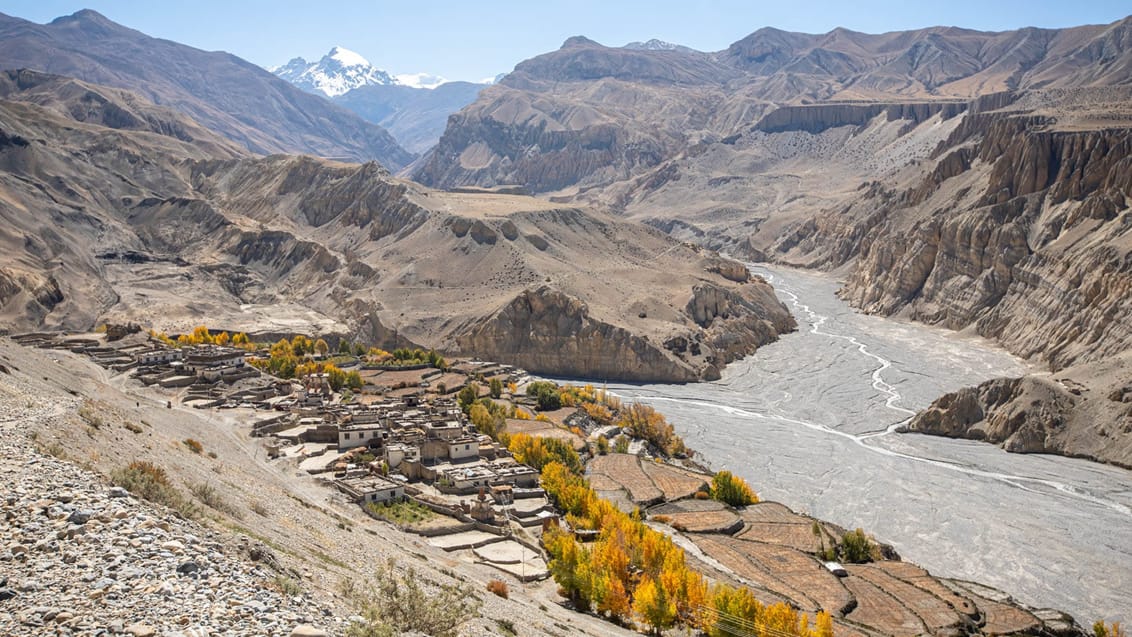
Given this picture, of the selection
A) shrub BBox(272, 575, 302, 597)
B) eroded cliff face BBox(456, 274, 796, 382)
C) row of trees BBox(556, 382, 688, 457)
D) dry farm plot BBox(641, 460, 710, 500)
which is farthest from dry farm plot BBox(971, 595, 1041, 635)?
eroded cliff face BBox(456, 274, 796, 382)

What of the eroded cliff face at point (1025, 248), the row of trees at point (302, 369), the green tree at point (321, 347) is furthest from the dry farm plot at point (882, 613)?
the green tree at point (321, 347)

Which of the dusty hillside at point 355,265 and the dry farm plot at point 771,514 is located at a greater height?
the dusty hillside at point 355,265

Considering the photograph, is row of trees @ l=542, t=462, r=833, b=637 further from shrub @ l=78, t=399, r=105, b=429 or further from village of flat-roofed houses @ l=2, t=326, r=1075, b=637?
shrub @ l=78, t=399, r=105, b=429

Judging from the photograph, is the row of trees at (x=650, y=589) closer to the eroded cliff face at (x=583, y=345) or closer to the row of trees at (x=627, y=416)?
the row of trees at (x=627, y=416)

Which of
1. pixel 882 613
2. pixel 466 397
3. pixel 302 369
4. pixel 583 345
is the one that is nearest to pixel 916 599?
pixel 882 613

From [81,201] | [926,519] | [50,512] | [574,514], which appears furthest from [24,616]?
[81,201]

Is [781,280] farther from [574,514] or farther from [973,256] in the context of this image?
[574,514]
